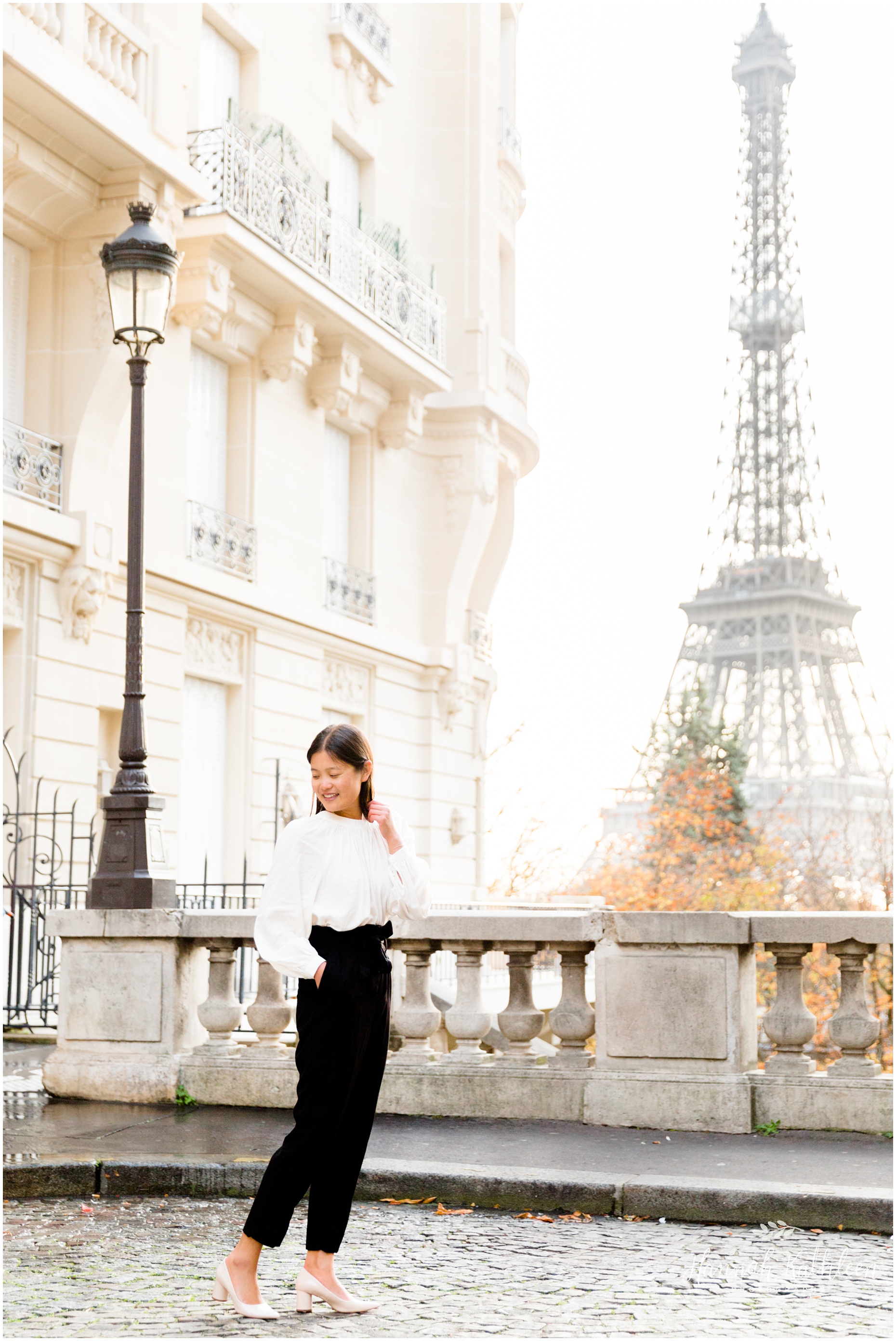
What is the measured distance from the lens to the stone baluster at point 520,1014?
7621 mm

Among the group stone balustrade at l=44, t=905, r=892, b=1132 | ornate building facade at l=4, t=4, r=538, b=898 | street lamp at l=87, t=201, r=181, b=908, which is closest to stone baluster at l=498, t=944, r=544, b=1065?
stone balustrade at l=44, t=905, r=892, b=1132

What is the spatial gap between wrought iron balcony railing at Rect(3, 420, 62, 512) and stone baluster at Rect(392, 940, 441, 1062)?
23.7ft

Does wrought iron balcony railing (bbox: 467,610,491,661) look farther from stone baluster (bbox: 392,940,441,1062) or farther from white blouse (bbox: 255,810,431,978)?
white blouse (bbox: 255,810,431,978)

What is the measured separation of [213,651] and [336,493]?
4.06 m

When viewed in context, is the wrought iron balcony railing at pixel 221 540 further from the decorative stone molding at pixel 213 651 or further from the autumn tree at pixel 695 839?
the autumn tree at pixel 695 839

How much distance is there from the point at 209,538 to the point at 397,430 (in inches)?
180

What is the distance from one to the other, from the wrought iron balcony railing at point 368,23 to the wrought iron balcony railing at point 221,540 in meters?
6.92

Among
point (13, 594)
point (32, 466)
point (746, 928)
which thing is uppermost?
point (32, 466)

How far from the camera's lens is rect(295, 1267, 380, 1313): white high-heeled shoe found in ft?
13.8

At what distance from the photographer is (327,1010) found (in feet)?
13.8

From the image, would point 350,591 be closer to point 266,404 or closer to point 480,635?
point 266,404

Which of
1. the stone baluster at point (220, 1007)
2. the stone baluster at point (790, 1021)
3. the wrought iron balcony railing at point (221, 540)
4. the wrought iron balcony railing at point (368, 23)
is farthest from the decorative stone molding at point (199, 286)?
the stone baluster at point (790, 1021)

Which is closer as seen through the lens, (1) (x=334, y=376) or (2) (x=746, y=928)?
(2) (x=746, y=928)

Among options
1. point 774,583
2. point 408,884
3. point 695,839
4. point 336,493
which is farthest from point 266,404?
point 774,583
